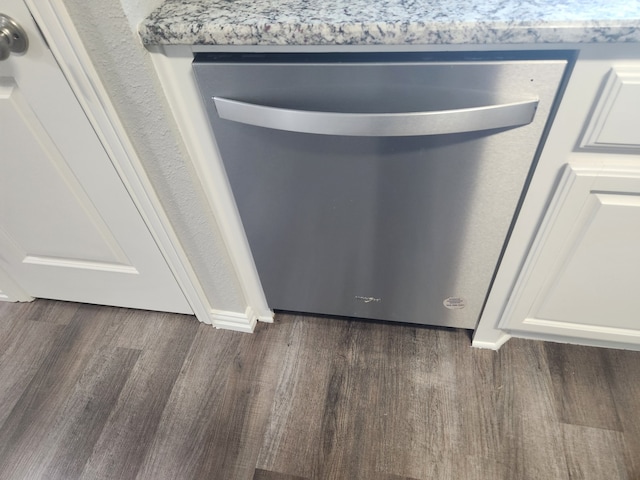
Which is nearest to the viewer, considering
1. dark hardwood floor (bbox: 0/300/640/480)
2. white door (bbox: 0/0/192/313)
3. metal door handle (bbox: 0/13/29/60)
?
metal door handle (bbox: 0/13/29/60)

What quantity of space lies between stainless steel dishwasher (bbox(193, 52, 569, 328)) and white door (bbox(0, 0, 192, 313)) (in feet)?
0.97

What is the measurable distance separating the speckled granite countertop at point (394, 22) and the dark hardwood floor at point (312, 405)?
0.90 meters

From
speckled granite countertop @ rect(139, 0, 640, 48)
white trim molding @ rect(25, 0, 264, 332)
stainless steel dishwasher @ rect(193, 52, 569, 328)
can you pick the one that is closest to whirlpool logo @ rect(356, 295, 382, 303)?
stainless steel dishwasher @ rect(193, 52, 569, 328)

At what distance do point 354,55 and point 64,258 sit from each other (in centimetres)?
107

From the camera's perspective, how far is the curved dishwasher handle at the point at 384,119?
69cm

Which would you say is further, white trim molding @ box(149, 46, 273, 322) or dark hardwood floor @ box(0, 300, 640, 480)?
dark hardwood floor @ box(0, 300, 640, 480)

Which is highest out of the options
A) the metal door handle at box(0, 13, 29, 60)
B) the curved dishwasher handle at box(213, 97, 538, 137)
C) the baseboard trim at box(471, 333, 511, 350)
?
the metal door handle at box(0, 13, 29, 60)

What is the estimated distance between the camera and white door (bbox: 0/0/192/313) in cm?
83

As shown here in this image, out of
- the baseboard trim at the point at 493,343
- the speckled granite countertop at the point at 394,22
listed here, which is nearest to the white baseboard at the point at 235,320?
the baseboard trim at the point at 493,343

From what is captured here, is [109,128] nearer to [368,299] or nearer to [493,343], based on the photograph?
[368,299]

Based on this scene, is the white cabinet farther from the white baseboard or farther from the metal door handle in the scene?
the metal door handle

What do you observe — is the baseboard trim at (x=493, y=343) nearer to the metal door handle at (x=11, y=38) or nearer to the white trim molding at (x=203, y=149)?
the white trim molding at (x=203, y=149)

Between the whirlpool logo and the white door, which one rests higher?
the white door

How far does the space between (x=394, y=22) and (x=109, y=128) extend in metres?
0.58
